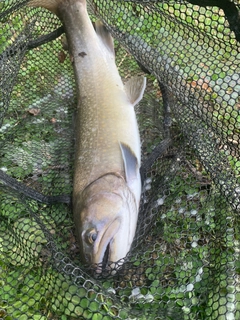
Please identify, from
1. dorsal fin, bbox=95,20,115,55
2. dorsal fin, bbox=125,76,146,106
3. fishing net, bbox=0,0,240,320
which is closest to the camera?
fishing net, bbox=0,0,240,320

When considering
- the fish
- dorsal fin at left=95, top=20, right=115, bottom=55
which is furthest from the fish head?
dorsal fin at left=95, top=20, right=115, bottom=55

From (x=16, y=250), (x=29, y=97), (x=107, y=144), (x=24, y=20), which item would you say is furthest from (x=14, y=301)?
(x=24, y=20)

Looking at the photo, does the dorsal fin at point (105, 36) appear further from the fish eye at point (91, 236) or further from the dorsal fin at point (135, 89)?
the fish eye at point (91, 236)

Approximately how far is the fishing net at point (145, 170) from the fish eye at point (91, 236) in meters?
0.15

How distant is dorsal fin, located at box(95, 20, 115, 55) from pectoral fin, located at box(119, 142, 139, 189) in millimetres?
944

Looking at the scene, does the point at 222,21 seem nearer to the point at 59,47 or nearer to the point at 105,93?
Result: the point at 105,93

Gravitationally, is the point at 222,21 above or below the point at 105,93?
above

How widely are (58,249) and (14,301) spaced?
38cm

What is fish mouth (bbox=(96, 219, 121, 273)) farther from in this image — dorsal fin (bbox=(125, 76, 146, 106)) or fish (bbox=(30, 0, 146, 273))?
dorsal fin (bbox=(125, 76, 146, 106))

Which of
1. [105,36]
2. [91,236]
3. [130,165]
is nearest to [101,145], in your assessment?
[130,165]

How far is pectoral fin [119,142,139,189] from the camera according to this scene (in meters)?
2.38

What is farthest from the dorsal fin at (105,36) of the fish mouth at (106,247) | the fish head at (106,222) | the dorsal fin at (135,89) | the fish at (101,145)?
the fish mouth at (106,247)

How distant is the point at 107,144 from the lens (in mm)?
2518

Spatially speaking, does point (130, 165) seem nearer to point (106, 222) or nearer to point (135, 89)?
point (106, 222)
